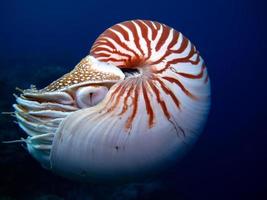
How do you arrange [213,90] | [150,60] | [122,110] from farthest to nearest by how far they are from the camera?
[213,90]
[150,60]
[122,110]

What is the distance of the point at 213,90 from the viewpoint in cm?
2134

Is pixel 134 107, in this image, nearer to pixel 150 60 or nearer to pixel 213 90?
pixel 150 60

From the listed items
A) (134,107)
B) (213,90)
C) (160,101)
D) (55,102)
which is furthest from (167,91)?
(213,90)

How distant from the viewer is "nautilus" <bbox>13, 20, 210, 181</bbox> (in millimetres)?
2023

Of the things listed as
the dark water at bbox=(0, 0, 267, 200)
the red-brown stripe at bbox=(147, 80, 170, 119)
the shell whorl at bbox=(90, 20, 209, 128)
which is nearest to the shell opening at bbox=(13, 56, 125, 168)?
the shell whorl at bbox=(90, 20, 209, 128)

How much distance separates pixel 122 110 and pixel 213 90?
20262mm

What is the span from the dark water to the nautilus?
1.40 metres

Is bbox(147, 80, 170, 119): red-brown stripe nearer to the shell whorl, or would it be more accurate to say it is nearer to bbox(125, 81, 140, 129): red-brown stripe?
the shell whorl

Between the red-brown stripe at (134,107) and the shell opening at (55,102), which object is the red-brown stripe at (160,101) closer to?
the red-brown stripe at (134,107)

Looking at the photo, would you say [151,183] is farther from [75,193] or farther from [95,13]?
[95,13]

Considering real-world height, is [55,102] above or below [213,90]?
above

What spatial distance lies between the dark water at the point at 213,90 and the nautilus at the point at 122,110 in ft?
4.58

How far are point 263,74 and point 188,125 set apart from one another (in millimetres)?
25826

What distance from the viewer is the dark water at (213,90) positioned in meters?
5.82
